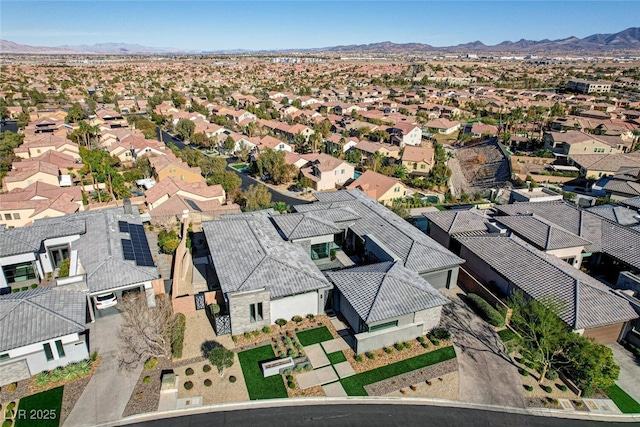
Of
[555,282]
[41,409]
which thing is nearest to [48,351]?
[41,409]

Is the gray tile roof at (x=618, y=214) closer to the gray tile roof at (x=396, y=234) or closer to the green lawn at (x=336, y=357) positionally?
the gray tile roof at (x=396, y=234)

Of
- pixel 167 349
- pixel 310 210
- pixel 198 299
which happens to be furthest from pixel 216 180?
pixel 167 349

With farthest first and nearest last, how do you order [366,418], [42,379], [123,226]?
[123,226] < [42,379] < [366,418]

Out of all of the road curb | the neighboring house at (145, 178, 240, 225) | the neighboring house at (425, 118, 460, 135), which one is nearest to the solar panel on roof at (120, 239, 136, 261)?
the neighboring house at (145, 178, 240, 225)

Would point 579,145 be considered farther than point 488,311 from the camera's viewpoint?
Yes

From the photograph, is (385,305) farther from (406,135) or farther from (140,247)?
(406,135)

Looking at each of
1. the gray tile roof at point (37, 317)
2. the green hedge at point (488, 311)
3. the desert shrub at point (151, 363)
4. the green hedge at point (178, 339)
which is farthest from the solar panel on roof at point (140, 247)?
the green hedge at point (488, 311)

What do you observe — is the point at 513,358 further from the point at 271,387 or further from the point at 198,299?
the point at 198,299
